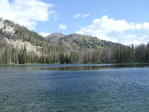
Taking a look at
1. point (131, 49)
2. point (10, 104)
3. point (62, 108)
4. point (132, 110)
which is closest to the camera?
point (132, 110)

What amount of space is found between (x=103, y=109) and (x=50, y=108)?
8033 mm

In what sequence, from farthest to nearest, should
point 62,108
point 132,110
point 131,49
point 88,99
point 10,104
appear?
point 131,49, point 88,99, point 10,104, point 62,108, point 132,110

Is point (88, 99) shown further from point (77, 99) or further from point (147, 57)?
point (147, 57)

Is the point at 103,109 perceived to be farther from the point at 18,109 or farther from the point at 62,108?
the point at 18,109

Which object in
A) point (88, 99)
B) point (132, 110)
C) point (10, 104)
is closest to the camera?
point (132, 110)

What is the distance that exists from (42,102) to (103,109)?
427 inches

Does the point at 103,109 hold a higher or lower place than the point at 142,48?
lower

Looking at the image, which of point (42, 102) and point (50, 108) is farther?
point (42, 102)

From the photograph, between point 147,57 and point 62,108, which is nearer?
point 62,108

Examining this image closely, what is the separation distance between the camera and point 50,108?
24.7 meters

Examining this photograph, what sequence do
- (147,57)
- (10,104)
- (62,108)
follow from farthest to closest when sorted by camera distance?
(147,57) < (10,104) < (62,108)

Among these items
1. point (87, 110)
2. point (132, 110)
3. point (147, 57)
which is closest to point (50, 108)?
point (87, 110)

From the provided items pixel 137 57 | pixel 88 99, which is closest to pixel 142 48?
pixel 137 57

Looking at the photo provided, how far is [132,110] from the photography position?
22.7 metres
